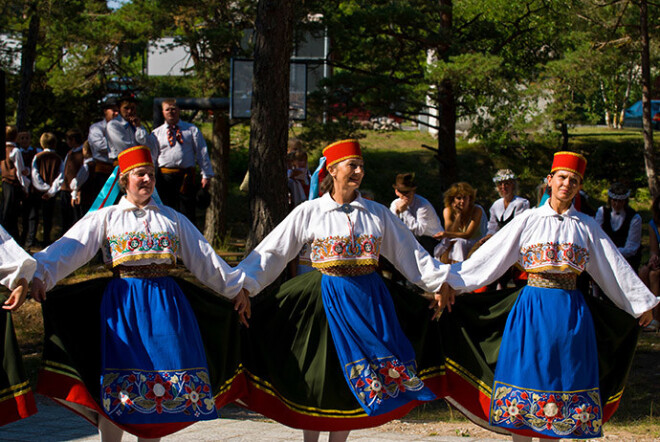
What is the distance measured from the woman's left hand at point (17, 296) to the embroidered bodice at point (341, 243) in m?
1.21

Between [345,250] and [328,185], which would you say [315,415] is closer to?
[345,250]

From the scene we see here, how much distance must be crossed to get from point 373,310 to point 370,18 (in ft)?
28.4

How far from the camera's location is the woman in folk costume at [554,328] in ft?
16.1

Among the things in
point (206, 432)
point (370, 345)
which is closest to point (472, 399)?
point (370, 345)

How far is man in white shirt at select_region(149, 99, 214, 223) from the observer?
9125mm

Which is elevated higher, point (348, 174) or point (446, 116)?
point (446, 116)

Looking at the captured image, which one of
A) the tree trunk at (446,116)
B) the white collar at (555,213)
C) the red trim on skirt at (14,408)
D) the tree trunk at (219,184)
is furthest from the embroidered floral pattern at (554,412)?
the tree trunk at (446,116)

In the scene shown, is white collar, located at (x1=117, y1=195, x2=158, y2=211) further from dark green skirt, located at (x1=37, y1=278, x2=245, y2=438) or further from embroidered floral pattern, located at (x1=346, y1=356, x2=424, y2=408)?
embroidered floral pattern, located at (x1=346, y1=356, x2=424, y2=408)

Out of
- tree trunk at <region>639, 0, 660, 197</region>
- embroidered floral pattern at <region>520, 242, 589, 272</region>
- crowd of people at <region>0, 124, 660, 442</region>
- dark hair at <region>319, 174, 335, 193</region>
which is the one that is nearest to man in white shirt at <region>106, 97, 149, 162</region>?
crowd of people at <region>0, 124, 660, 442</region>

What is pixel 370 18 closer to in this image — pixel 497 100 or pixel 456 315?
pixel 497 100

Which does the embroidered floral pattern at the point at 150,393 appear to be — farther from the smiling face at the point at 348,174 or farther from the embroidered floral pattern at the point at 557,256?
the embroidered floral pattern at the point at 557,256

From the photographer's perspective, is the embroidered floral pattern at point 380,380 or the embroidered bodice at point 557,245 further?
the embroidered bodice at point 557,245

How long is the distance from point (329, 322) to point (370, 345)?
27 cm

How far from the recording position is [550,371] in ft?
16.1
